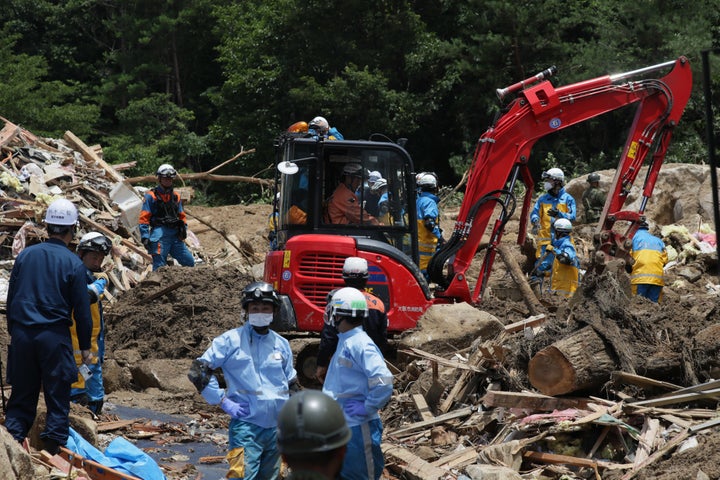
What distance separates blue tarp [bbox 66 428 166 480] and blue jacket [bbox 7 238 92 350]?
700 mm

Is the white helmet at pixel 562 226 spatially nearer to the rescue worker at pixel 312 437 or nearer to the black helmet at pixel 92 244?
the black helmet at pixel 92 244

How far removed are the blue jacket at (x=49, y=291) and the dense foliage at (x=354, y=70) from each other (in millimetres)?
18922

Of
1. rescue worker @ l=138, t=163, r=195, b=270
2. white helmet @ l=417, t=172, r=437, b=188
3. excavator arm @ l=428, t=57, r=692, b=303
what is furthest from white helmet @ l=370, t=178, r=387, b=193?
rescue worker @ l=138, t=163, r=195, b=270

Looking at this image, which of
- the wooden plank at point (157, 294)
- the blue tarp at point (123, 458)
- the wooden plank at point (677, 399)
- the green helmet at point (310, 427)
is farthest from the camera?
the wooden plank at point (157, 294)

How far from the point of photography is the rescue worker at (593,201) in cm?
1975

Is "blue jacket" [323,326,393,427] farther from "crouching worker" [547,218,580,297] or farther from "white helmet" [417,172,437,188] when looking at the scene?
"crouching worker" [547,218,580,297]

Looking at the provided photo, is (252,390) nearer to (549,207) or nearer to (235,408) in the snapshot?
(235,408)

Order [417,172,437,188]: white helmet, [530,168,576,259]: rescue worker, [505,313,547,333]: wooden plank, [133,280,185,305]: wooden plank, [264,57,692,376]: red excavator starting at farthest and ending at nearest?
1. [530,168,576,259]: rescue worker
2. [133,280,185,305]: wooden plank
3. [417,172,437,188]: white helmet
4. [264,57,692,376]: red excavator
5. [505,313,547,333]: wooden plank

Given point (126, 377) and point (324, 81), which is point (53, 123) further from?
point (126, 377)

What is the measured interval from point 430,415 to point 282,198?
3.03m

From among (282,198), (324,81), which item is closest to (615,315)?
(282,198)

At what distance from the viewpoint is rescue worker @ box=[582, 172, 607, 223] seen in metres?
19.8

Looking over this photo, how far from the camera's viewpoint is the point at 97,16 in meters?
34.9

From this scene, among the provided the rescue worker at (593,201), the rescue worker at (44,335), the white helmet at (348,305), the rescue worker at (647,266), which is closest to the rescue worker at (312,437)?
the white helmet at (348,305)
